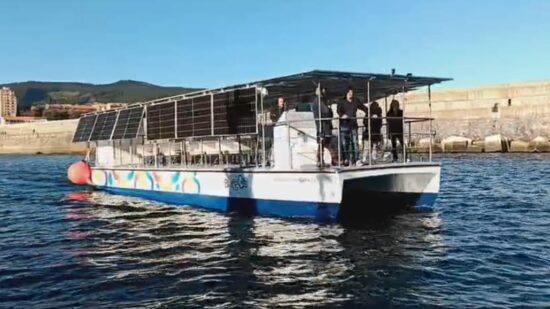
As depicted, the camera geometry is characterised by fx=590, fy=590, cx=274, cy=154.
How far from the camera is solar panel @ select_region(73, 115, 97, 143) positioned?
28711 millimetres

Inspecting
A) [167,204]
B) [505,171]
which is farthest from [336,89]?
[505,171]

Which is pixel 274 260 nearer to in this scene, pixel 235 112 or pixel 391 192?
pixel 391 192

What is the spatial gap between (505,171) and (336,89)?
17.7 m

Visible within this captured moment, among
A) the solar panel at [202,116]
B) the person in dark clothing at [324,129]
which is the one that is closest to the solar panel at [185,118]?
the solar panel at [202,116]

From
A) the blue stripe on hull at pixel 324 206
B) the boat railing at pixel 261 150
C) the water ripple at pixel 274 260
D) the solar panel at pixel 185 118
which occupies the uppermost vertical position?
the solar panel at pixel 185 118

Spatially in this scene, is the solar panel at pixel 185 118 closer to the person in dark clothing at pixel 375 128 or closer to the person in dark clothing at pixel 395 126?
the person in dark clothing at pixel 375 128

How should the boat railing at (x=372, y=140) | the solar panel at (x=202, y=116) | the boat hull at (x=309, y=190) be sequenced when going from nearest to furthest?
the boat hull at (x=309, y=190), the boat railing at (x=372, y=140), the solar panel at (x=202, y=116)

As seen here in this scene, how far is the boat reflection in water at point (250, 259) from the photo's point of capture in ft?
29.8

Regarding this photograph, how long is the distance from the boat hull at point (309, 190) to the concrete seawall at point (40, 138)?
8607 centimetres

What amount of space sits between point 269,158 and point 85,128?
14.2 m

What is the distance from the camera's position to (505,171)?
32.5m

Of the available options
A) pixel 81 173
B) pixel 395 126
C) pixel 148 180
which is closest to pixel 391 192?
pixel 395 126

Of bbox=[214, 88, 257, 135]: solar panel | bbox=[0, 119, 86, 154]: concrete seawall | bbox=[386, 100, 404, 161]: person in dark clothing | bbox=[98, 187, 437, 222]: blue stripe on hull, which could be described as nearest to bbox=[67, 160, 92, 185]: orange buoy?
bbox=[98, 187, 437, 222]: blue stripe on hull

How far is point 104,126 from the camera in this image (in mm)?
27328
